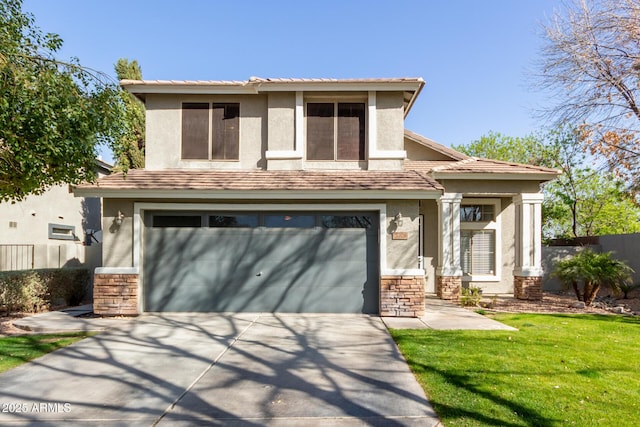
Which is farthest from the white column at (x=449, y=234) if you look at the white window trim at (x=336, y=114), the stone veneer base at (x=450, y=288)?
the white window trim at (x=336, y=114)

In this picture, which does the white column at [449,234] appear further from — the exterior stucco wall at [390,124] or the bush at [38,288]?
the bush at [38,288]

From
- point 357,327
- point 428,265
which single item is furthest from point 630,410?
point 428,265

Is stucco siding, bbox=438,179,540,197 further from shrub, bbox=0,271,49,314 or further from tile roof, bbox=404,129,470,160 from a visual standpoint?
shrub, bbox=0,271,49,314

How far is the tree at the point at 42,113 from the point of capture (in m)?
6.53

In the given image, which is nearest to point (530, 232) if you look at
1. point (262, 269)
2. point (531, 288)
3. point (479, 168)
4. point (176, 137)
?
point (531, 288)

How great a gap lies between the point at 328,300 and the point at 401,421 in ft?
19.3

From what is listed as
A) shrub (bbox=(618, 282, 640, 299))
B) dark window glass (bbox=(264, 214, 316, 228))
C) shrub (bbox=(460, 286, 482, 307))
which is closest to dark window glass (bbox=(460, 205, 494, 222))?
shrub (bbox=(460, 286, 482, 307))

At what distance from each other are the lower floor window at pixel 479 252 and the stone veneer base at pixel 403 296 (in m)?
5.50

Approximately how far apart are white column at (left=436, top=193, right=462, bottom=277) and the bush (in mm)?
10922

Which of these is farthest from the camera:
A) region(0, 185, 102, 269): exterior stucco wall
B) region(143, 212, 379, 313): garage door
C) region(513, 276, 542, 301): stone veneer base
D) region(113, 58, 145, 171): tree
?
region(513, 276, 542, 301): stone veneer base

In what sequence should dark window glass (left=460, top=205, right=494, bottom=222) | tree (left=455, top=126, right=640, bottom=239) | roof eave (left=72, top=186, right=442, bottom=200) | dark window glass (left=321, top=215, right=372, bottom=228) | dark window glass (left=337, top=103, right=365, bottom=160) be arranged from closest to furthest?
1. roof eave (left=72, top=186, right=442, bottom=200)
2. dark window glass (left=321, top=215, right=372, bottom=228)
3. dark window glass (left=337, top=103, right=365, bottom=160)
4. dark window glass (left=460, top=205, right=494, bottom=222)
5. tree (left=455, top=126, right=640, bottom=239)

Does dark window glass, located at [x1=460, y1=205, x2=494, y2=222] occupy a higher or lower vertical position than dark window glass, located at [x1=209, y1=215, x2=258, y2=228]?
higher

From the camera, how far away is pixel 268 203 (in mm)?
10180

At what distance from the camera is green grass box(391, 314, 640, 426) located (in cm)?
432
